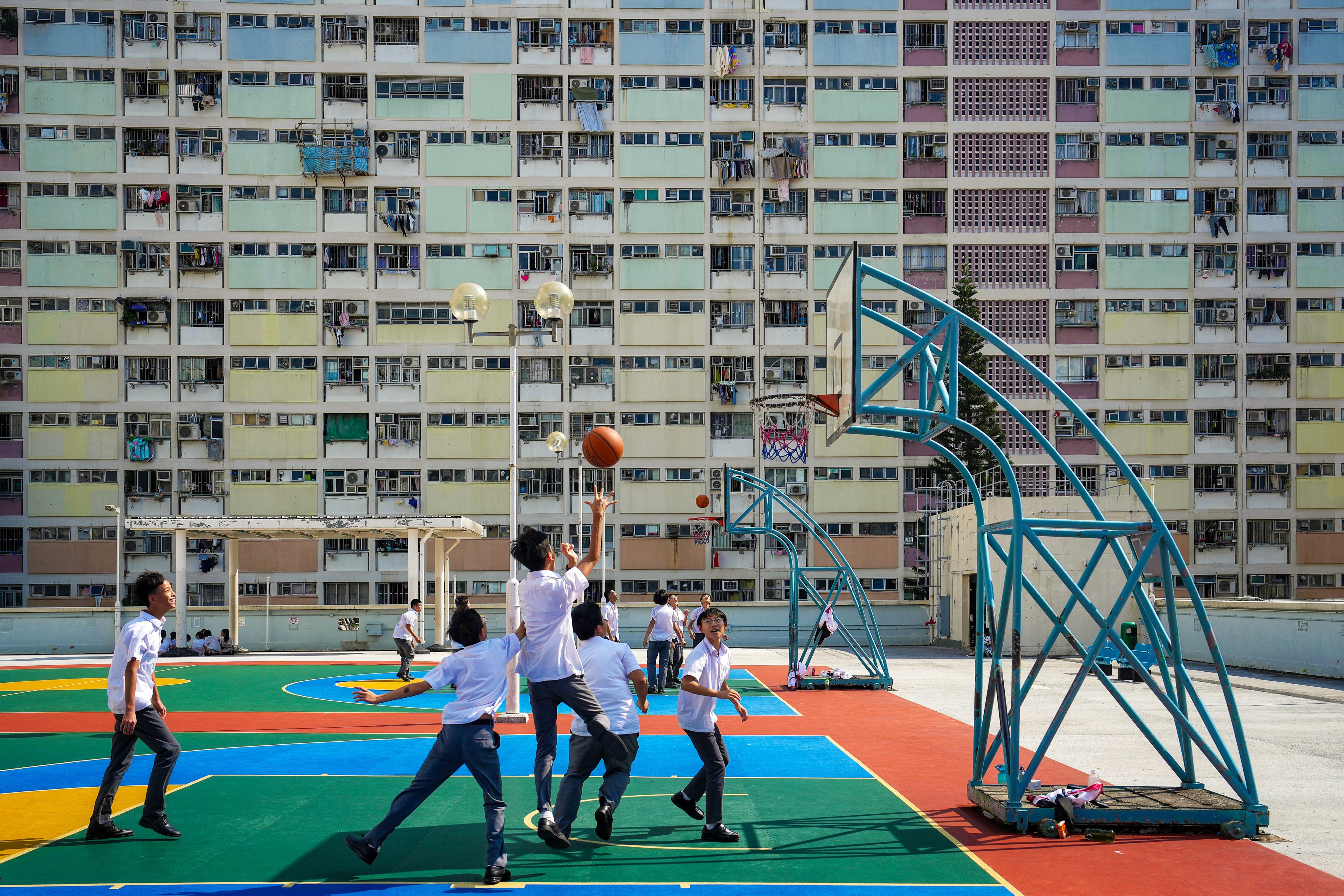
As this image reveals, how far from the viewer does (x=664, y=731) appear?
16375 mm

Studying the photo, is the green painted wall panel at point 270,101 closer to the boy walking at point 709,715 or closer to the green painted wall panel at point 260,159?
the green painted wall panel at point 260,159

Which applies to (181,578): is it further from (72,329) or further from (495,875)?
(495,875)

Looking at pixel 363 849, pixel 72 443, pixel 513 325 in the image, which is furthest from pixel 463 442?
pixel 363 849

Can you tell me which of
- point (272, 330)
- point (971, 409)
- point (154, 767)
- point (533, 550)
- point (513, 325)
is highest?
point (272, 330)

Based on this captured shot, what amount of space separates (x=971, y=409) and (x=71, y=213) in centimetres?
4147

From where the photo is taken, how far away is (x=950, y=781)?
1266 centimetres

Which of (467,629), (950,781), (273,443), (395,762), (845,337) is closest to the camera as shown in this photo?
(467,629)

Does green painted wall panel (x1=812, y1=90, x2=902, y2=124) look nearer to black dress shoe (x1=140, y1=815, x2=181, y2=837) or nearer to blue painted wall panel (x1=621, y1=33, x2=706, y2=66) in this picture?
blue painted wall panel (x1=621, y1=33, x2=706, y2=66)

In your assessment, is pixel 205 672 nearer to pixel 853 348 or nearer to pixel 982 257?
pixel 853 348

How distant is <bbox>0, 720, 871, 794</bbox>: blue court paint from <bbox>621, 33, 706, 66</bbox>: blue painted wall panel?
42.7m

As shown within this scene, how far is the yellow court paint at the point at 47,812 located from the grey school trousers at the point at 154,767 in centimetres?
43

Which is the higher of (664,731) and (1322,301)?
(1322,301)

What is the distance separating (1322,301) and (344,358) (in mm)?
44752

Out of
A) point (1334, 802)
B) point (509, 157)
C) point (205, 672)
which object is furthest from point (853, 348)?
point (509, 157)
